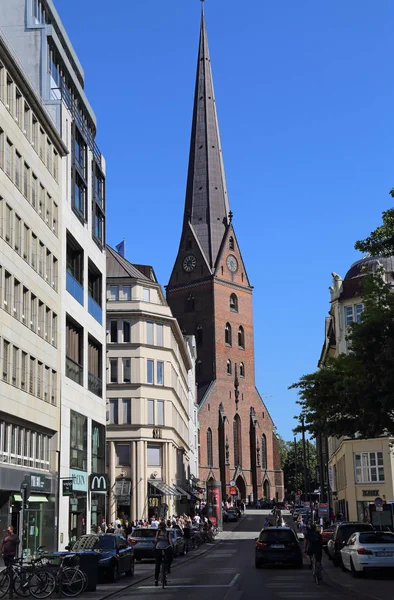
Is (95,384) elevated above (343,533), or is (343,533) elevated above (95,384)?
(95,384)

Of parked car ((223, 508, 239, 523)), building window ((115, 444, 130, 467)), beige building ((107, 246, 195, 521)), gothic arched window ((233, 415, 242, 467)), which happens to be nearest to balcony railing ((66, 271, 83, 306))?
beige building ((107, 246, 195, 521))

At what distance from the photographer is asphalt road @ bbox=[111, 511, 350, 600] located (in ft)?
64.4

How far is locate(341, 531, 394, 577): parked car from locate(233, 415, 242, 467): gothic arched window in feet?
312

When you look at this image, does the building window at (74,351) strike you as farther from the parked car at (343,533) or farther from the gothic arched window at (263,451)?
the gothic arched window at (263,451)

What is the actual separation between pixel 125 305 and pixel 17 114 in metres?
29.4

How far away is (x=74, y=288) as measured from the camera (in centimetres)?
4366

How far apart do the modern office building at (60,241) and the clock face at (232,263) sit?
7619 centimetres

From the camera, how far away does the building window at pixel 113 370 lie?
63188 mm

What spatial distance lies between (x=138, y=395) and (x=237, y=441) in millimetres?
60928

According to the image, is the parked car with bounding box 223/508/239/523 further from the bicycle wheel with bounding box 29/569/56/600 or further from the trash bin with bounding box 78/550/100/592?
the bicycle wheel with bounding box 29/569/56/600

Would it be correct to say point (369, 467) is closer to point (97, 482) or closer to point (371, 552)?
point (97, 482)

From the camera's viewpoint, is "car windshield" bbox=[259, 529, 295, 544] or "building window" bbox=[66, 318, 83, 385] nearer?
"car windshield" bbox=[259, 529, 295, 544]

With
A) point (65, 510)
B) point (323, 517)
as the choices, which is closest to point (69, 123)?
point (65, 510)

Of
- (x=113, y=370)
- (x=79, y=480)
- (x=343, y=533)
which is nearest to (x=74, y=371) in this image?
(x=79, y=480)
